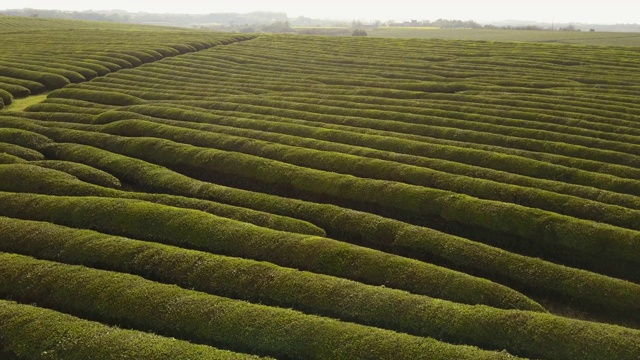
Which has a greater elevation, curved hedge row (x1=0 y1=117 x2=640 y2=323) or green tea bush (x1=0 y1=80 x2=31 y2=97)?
green tea bush (x1=0 y1=80 x2=31 y2=97)

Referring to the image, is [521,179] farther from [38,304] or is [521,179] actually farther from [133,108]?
[133,108]

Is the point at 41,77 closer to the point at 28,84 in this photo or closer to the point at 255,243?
the point at 28,84

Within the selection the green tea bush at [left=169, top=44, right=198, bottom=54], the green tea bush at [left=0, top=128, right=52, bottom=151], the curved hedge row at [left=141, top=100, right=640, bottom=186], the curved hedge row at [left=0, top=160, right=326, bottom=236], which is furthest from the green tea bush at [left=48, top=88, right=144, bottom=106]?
the green tea bush at [left=169, top=44, right=198, bottom=54]

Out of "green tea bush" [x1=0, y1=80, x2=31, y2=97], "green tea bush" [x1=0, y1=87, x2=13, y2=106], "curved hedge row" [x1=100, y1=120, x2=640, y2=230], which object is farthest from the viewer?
"green tea bush" [x1=0, y1=80, x2=31, y2=97]

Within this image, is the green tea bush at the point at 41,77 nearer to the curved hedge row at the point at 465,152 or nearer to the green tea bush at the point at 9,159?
the curved hedge row at the point at 465,152

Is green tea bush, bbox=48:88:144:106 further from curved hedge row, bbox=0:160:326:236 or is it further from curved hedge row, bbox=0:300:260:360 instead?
curved hedge row, bbox=0:300:260:360

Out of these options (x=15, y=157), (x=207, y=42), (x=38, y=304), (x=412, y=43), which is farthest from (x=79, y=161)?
(x=412, y=43)
